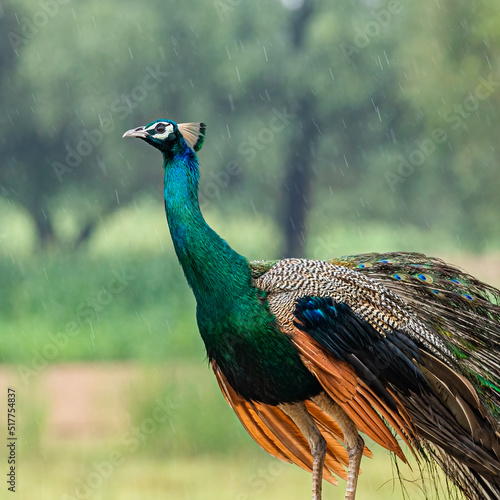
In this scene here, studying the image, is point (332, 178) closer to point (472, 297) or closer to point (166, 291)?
point (166, 291)

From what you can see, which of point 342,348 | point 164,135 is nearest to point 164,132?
point 164,135

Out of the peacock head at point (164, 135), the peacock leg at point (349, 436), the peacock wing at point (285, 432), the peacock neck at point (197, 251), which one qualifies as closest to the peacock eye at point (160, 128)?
the peacock head at point (164, 135)

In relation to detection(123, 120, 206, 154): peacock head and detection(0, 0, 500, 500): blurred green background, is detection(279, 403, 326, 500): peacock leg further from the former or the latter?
detection(0, 0, 500, 500): blurred green background

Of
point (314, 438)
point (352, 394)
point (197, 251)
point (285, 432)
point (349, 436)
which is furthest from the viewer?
point (285, 432)

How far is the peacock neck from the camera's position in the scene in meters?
3.51

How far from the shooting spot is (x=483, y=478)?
3.65 metres

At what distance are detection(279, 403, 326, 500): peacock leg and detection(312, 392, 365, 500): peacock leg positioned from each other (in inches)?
5.8

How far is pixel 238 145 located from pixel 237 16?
2.80 meters

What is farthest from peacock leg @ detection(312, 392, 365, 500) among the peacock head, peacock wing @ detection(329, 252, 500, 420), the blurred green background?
the blurred green background

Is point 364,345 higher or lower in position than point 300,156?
lower

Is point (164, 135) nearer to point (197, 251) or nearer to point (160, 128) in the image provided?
point (160, 128)

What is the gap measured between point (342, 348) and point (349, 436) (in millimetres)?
517

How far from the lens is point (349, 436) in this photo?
3658mm

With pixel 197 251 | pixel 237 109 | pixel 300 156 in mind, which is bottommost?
pixel 197 251
